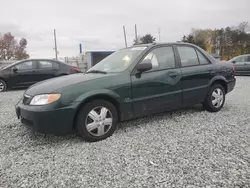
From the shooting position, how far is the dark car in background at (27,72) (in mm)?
8836

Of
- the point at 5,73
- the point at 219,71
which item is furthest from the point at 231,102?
the point at 5,73

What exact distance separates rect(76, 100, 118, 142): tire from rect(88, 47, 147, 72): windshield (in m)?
0.73

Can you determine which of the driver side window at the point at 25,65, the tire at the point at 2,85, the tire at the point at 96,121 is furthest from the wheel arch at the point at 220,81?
the tire at the point at 2,85

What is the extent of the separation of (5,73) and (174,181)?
28.3ft

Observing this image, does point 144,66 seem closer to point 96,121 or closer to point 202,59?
point 96,121

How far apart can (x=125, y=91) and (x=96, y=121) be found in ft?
2.16

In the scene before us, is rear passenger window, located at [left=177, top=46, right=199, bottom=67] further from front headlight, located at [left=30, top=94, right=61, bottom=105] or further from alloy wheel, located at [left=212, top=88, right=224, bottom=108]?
front headlight, located at [left=30, top=94, right=61, bottom=105]

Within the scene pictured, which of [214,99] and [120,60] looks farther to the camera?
[214,99]

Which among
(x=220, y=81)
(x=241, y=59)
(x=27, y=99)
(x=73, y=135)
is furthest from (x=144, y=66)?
(x=241, y=59)

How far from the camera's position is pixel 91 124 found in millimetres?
3168

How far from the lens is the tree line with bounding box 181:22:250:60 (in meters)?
37.0

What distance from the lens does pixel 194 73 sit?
4.26 metres

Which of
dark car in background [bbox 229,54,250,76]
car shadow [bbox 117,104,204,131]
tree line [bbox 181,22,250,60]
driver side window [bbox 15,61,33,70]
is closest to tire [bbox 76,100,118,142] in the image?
car shadow [bbox 117,104,204,131]

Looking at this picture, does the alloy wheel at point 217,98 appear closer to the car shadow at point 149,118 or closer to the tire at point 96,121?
the car shadow at point 149,118
